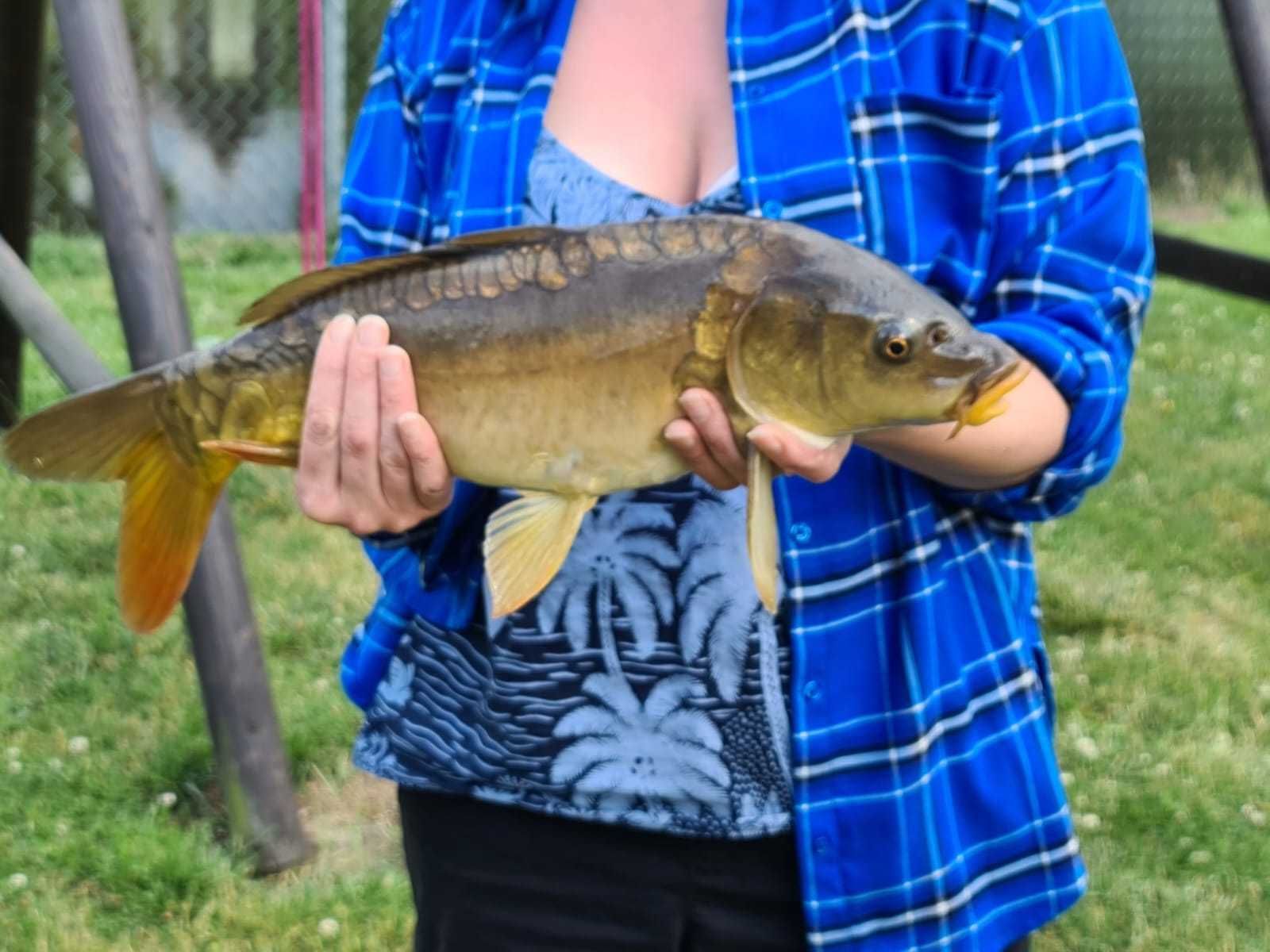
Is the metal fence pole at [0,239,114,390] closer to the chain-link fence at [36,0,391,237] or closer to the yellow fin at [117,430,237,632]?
the yellow fin at [117,430,237,632]

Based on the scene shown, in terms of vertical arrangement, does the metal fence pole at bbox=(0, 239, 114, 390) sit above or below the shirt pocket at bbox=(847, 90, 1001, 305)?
below

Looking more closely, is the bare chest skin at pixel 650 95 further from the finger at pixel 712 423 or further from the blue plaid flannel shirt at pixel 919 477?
the finger at pixel 712 423

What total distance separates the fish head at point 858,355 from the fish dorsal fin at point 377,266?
221mm

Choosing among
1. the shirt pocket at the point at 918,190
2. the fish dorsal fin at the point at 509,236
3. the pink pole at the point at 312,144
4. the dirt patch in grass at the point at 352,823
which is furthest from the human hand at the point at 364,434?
the pink pole at the point at 312,144

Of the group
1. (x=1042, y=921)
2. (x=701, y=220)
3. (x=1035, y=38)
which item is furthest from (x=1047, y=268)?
(x=1042, y=921)

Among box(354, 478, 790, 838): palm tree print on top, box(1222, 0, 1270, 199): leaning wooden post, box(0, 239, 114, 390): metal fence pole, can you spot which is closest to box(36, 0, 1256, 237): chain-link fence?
box(0, 239, 114, 390): metal fence pole

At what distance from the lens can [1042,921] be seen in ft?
4.93

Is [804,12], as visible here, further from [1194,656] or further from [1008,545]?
[1194,656]

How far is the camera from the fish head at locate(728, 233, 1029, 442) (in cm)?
125

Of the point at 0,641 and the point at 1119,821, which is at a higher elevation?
the point at 0,641

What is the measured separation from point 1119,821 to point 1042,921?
1930mm

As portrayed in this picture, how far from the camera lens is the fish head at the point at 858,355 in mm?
1247

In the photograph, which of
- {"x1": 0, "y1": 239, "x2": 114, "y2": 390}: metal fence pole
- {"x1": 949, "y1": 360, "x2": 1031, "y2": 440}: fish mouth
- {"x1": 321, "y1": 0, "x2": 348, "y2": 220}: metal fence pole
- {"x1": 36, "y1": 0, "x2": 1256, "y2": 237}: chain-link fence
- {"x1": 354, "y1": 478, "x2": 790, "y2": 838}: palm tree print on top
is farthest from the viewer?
{"x1": 36, "y1": 0, "x2": 1256, "y2": 237}: chain-link fence

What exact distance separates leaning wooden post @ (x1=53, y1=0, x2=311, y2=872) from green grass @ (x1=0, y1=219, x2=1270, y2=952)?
169 mm
